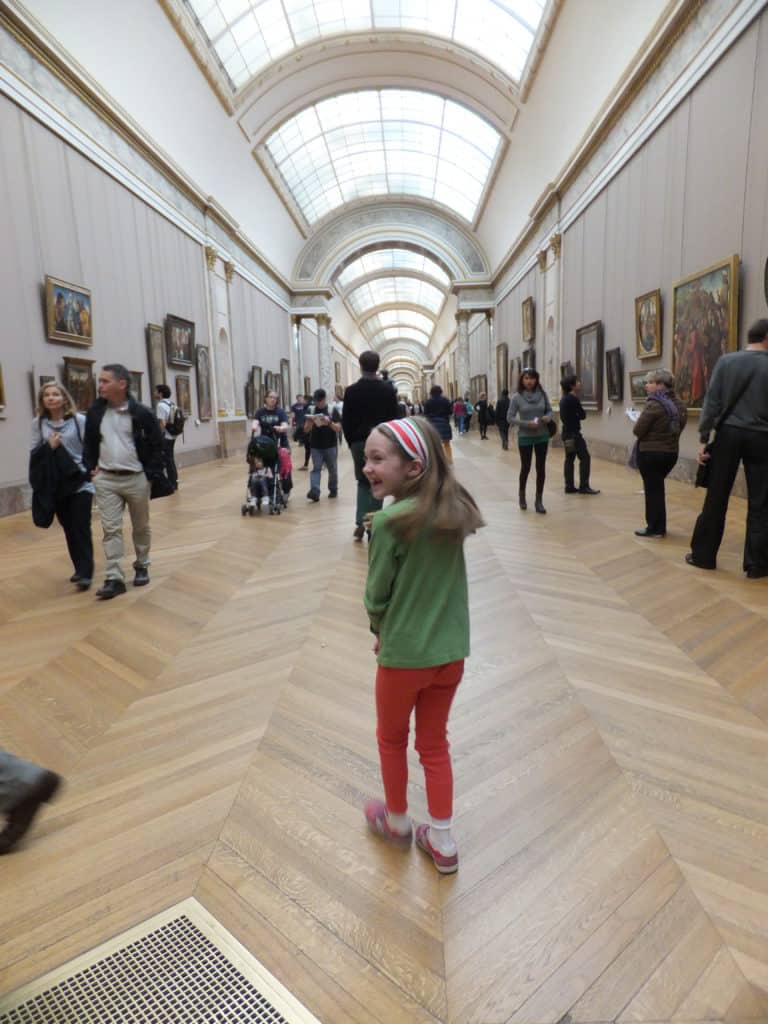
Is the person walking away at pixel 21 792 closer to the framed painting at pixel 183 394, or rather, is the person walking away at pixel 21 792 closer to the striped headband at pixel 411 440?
the striped headband at pixel 411 440

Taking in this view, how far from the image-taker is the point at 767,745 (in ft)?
8.20

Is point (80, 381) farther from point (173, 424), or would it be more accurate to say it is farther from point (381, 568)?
point (381, 568)

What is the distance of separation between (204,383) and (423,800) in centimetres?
1493

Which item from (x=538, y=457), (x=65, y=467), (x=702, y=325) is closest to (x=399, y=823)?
(x=65, y=467)

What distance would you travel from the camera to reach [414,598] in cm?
178

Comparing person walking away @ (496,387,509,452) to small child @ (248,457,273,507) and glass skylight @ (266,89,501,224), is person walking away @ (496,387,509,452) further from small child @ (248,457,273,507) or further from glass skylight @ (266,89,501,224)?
small child @ (248,457,273,507)

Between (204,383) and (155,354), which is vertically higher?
(155,354)

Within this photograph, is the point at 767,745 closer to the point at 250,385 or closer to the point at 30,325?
the point at 30,325

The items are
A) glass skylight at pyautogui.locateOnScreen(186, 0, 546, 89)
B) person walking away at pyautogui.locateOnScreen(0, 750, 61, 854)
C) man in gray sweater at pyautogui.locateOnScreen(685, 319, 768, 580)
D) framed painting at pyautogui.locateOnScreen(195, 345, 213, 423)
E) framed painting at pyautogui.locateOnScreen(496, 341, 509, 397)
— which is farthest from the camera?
framed painting at pyautogui.locateOnScreen(496, 341, 509, 397)

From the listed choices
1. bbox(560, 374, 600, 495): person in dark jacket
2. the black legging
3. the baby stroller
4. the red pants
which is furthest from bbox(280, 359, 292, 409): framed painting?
the red pants

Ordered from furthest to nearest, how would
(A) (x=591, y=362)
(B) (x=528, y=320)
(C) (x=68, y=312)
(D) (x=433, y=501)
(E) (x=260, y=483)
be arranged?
(B) (x=528, y=320) < (A) (x=591, y=362) < (C) (x=68, y=312) < (E) (x=260, y=483) < (D) (x=433, y=501)

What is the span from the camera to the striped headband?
1.73 m

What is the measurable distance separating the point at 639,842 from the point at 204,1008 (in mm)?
1359

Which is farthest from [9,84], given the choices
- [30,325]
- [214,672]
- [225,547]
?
[214,672]
